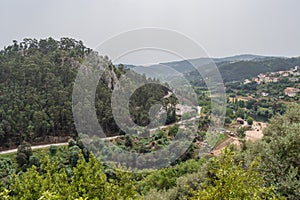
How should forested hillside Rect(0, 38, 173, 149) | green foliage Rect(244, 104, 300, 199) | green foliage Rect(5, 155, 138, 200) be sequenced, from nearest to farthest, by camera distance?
green foliage Rect(5, 155, 138, 200) → green foliage Rect(244, 104, 300, 199) → forested hillside Rect(0, 38, 173, 149)

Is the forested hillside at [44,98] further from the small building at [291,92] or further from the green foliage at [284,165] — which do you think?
the small building at [291,92]

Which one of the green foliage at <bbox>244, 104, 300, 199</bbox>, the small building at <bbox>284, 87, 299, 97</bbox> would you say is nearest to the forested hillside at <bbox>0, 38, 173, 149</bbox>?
the green foliage at <bbox>244, 104, 300, 199</bbox>

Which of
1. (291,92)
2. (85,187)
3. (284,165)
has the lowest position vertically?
(85,187)

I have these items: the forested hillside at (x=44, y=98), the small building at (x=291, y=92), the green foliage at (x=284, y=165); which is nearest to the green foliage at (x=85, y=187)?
the green foliage at (x=284, y=165)

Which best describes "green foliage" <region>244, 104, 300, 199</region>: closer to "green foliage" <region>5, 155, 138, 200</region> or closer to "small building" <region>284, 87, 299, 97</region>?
"green foliage" <region>5, 155, 138, 200</region>

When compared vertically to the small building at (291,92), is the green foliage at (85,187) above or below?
below

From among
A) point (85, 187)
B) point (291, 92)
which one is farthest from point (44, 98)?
point (291, 92)

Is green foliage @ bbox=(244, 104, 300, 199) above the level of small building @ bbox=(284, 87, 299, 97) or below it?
below

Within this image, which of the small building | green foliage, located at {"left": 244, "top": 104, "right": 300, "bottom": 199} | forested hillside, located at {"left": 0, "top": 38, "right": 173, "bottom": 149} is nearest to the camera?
green foliage, located at {"left": 244, "top": 104, "right": 300, "bottom": 199}

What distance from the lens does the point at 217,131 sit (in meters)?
23.7

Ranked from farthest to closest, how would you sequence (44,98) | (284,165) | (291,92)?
(291,92) → (44,98) → (284,165)

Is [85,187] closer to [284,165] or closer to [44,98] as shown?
[284,165]

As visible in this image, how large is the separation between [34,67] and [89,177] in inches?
1117

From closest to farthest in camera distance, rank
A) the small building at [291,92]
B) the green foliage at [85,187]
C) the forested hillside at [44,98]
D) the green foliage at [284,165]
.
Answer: the green foliage at [85,187]
the green foliage at [284,165]
the forested hillside at [44,98]
the small building at [291,92]
